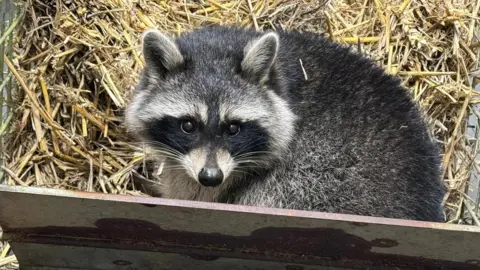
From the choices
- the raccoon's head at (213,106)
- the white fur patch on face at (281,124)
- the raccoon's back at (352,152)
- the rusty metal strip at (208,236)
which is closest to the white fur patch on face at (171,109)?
the raccoon's head at (213,106)

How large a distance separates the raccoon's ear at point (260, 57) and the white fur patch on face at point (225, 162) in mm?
376

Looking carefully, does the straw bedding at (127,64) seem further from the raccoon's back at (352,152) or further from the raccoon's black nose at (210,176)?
the raccoon's black nose at (210,176)

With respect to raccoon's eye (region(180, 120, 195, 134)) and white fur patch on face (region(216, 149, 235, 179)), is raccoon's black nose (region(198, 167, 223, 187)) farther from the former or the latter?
raccoon's eye (region(180, 120, 195, 134))

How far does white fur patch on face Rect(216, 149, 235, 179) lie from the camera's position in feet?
10.5

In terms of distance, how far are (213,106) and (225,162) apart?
0.24 meters

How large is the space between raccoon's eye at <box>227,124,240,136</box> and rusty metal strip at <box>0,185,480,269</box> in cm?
67

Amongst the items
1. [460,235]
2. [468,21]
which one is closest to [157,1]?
[468,21]

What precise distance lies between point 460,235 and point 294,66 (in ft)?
4.45

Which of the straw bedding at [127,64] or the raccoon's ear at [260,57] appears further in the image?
the straw bedding at [127,64]

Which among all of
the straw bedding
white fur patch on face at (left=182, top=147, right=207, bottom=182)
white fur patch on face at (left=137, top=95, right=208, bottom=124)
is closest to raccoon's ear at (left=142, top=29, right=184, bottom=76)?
white fur patch on face at (left=137, top=95, right=208, bottom=124)

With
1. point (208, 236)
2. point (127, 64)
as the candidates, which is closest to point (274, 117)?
point (208, 236)

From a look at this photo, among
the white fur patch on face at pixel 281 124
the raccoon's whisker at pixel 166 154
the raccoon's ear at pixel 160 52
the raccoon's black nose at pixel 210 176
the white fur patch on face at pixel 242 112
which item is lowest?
the raccoon's whisker at pixel 166 154

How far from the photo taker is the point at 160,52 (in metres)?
3.35

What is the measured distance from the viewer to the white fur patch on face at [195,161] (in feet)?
10.4
